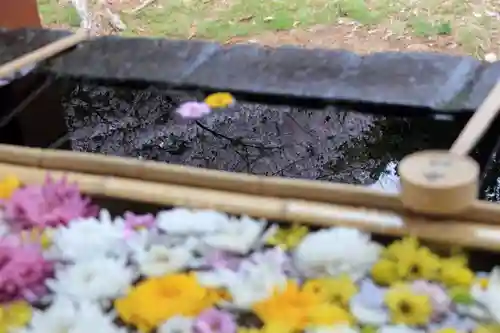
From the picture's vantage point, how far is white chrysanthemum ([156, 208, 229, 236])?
912 millimetres

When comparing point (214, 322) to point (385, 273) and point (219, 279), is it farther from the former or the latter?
point (385, 273)

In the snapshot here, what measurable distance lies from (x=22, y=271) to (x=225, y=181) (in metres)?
0.28

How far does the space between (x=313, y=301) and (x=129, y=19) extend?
280 cm

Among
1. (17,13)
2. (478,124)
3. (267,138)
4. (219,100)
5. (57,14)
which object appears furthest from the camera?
(57,14)

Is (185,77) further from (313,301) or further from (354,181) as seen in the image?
(313,301)

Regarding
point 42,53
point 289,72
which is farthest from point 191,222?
point 42,53

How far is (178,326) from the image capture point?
768mm

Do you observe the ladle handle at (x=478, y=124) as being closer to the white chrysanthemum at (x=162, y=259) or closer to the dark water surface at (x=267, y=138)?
the dark water surface at (x=267, y=138)

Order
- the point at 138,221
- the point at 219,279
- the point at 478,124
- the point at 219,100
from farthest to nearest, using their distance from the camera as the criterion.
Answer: the point at 219,100 < the point at 478,124 < the point at 138,221 < the point at 219,279

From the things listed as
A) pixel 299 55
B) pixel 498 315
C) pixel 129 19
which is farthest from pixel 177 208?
pixel 129 19

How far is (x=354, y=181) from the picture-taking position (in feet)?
3.51

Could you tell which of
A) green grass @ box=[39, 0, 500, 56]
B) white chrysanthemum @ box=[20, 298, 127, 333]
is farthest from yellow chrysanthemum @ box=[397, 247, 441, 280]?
green grass @ box=[39, 0, 500, 56]

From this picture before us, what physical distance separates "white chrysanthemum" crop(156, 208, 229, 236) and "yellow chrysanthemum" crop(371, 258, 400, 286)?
0.20 meters

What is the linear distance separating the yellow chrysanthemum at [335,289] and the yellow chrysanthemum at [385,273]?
3 cm
